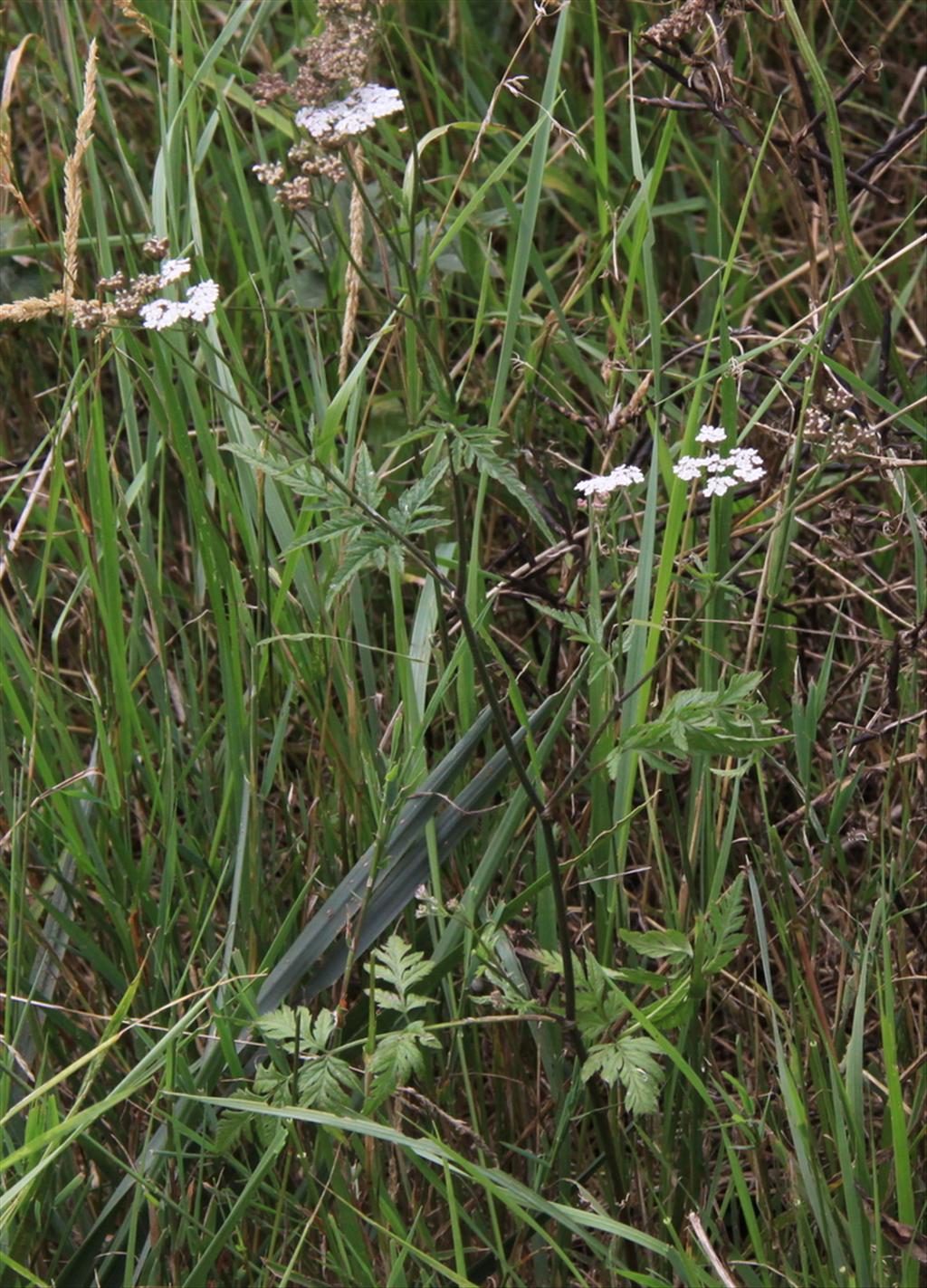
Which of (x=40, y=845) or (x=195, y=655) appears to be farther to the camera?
(x=195, y=655)

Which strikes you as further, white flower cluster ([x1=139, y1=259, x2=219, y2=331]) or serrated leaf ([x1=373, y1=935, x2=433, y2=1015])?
serrated leaf ([x1=373, y1=935, x2=433, y2=1015])

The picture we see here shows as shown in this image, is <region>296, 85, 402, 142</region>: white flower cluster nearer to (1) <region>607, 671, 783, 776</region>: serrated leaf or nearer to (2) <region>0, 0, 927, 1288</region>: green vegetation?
(2) <region>0, 0, 927, 1288</region>: green vegetation

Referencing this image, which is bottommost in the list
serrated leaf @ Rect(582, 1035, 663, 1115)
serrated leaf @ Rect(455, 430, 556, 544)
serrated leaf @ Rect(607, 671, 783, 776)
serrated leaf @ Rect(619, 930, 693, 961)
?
serrated leaf @ Rect(582, 1035, 663, 1115)

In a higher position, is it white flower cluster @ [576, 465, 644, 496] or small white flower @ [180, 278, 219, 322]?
small white flower @ [180, 278, 219, 322]

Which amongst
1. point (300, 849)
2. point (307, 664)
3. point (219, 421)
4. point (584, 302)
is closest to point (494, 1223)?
point (300, 849)

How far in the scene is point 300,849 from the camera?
1676 millimetres

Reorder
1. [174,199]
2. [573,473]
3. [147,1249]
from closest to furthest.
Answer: [147,1249] < [174,199] < [573,473]

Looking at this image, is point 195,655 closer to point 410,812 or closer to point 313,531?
point 410,812

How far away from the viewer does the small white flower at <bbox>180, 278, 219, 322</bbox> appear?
3.84 ft

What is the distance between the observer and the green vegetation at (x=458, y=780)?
1305 mm

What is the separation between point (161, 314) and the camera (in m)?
1.21

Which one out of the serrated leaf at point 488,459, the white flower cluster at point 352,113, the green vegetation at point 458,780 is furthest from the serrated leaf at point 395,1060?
the white flower cluster at point 352,113

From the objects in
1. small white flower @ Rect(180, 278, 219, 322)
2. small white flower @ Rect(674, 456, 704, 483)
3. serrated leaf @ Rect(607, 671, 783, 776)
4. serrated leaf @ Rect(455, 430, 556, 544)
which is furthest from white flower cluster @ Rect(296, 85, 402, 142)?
serrated leaf @ Rect(607, 671, 783, 776)

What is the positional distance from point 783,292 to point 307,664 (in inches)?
44.7
